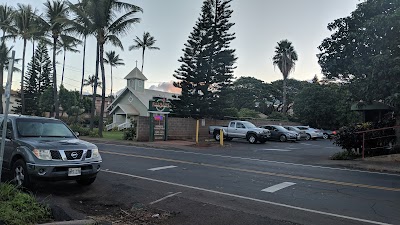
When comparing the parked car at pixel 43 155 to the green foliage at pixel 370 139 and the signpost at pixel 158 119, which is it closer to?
the green foliage at pixel 370 139

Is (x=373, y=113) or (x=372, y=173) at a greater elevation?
(x=373, y=113)

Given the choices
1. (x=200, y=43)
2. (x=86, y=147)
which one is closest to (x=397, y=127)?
(x=86, y=147)

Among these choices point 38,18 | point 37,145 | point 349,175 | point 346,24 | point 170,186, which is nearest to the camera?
point 37,145

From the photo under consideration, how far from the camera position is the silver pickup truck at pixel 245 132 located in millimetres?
26469

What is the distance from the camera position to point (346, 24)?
56.1 ft

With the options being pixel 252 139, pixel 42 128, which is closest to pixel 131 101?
pixel 252 139

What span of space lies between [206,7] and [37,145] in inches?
1238

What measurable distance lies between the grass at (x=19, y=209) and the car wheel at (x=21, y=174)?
1.20 m

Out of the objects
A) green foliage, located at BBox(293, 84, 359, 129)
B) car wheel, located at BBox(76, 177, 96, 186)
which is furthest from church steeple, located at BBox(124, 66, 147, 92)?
car wheel, located at BBox(76, 177, 96, 186)

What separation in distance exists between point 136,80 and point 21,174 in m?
43.7

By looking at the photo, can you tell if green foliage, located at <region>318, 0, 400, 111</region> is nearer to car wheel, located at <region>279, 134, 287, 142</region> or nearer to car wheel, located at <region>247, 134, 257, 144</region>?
car wheel, located at <region>247, 134, 257, 144</region>

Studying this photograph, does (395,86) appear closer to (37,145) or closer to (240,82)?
(37,145)

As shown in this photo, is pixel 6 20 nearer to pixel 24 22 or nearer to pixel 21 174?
pixel 24 22

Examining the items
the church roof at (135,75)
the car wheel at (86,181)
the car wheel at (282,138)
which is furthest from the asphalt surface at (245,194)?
the church roof at (135,75)
